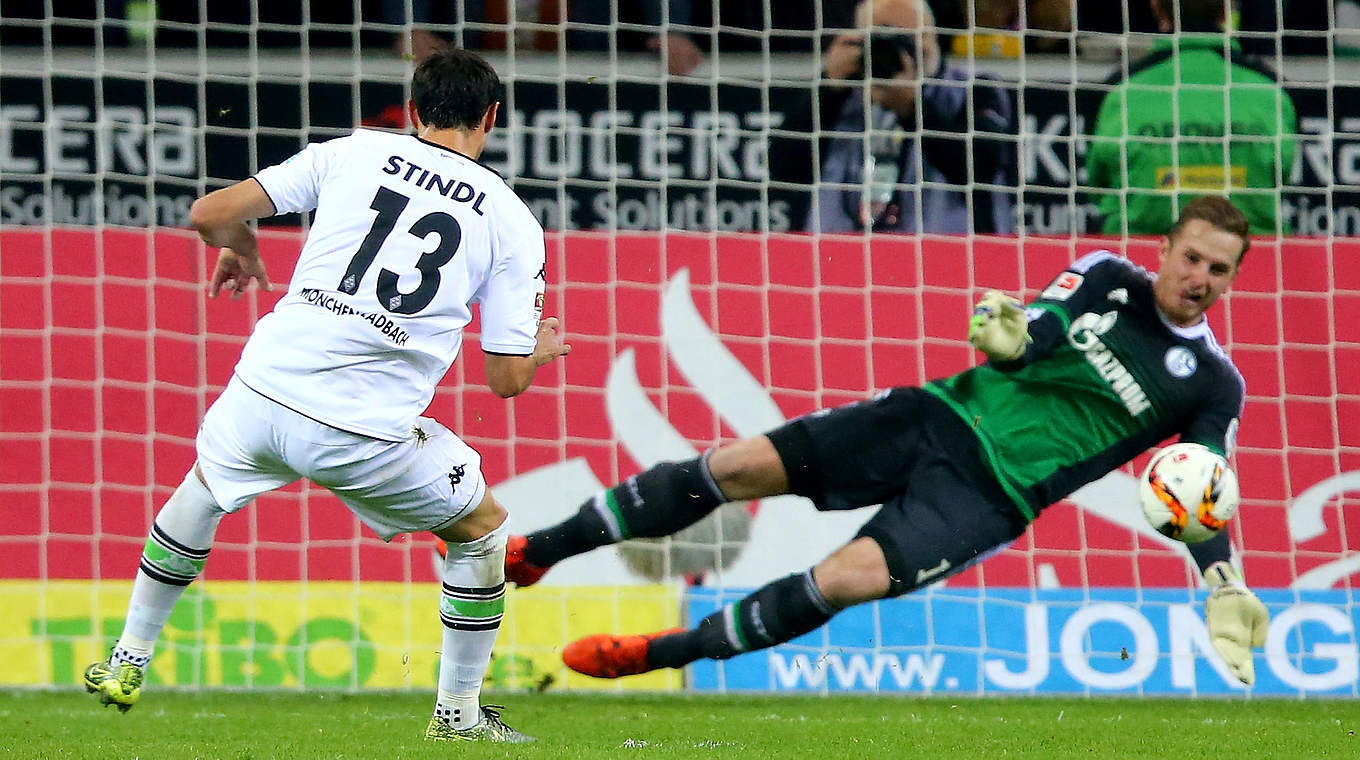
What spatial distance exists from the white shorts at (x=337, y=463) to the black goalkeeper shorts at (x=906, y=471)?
4.62ft

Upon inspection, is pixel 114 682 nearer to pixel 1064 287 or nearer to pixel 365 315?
pixel 365 315

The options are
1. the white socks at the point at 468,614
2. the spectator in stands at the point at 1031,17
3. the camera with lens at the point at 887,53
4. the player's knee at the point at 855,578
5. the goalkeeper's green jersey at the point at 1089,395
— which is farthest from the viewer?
the spectator in stands at the point at 1031,17

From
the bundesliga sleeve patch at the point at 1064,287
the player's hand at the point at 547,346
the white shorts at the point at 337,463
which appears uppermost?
the bundesliga sleeve patch at the point at 1064,287

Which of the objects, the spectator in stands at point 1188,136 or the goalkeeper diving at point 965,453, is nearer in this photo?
the goalkeeper diving at point 965,453

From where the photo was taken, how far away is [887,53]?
7574mm

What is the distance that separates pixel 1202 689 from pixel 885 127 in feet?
8.80

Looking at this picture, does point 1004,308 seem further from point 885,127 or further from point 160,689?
point 160,689

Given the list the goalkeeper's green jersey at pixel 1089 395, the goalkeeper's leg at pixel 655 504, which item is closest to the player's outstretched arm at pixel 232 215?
the goalkeeper's leg at pixel 655 504

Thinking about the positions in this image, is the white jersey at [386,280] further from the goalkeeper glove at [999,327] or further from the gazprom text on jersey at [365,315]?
the goalkeeper glove at [999,327]

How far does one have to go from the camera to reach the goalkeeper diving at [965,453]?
519cm

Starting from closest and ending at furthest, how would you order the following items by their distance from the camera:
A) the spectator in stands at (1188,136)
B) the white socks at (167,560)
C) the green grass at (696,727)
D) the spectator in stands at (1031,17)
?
the white socks at (167,560)
the green grass at (696,727)
the spectator in stands at (1188,136)
the spectator in stands at (1031,17)

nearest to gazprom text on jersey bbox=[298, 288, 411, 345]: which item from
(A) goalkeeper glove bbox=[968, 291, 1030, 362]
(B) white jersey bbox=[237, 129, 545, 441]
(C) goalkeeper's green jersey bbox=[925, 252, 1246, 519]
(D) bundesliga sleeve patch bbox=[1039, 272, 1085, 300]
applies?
(B) white jersey bbox=[237, 129, 545, 441]

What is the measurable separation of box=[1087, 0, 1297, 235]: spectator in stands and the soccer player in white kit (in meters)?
3.97

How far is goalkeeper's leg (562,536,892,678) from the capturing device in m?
5.14
